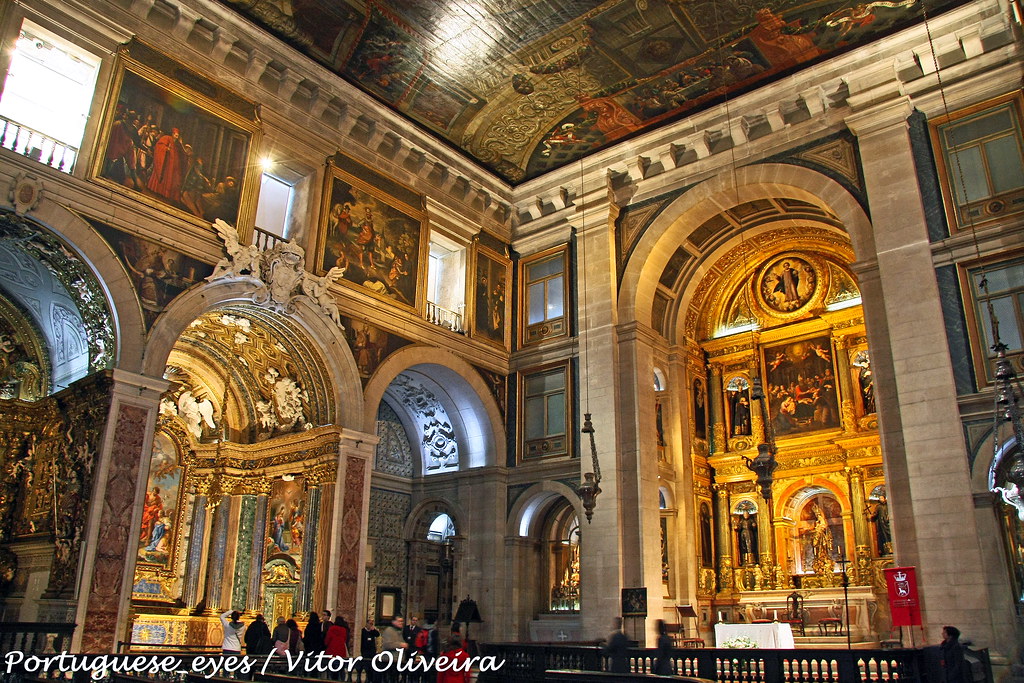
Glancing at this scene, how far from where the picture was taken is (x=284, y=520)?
1636 centimetres

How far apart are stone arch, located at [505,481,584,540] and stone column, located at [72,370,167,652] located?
8414 mm

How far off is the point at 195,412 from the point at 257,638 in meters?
6.44

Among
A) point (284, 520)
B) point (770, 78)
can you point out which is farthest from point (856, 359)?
point (284, 520)

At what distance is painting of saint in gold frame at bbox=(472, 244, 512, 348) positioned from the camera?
1916cm

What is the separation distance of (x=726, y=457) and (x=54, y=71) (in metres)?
16.8

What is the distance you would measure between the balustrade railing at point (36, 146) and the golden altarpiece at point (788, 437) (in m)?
13.5

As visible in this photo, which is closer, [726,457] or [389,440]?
[389,440]

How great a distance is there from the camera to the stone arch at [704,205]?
15844mm

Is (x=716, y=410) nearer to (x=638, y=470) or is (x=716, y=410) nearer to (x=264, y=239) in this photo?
(x=638, y=470)

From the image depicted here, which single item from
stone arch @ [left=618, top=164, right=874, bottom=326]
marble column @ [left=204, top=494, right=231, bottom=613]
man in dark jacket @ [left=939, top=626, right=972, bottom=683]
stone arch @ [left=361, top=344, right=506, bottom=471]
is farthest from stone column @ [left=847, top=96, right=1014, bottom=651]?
marble column @ [left=204, top=494, right=231, bottom=613]

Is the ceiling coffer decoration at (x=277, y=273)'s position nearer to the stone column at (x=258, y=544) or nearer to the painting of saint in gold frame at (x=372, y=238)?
the painting of saint in gold frame at (x=372, y=238)

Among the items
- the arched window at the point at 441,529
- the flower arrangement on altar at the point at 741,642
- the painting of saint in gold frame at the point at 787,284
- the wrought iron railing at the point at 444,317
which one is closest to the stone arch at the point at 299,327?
the wrought iron railing at the point at 444,317

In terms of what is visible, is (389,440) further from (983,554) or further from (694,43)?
(983,554)

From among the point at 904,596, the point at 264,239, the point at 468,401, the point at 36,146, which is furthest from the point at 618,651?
the point at 36,146
